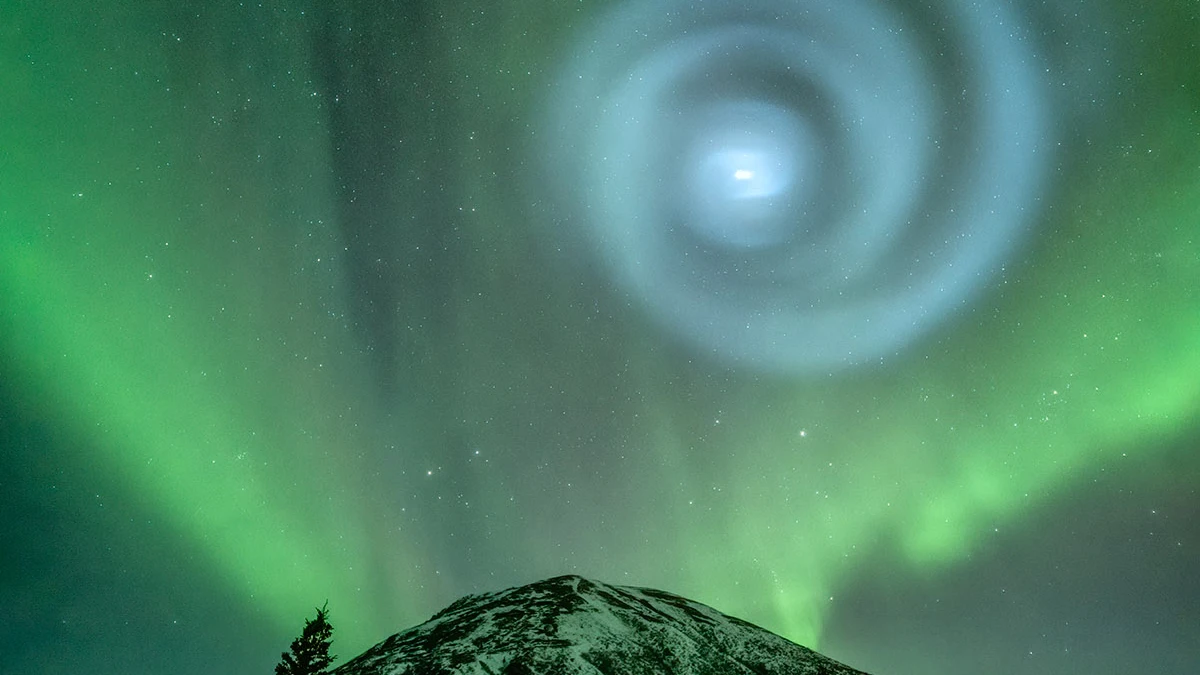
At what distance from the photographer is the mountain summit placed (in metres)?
66.4

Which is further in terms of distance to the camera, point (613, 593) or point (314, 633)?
point (613, 593)

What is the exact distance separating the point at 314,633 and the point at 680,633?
151ft

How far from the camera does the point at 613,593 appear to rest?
96125 millimetres

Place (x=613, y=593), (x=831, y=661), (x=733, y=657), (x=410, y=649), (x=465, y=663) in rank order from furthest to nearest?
(x=613, y=593) < (x=831, y=661) < (x=733, y=657) < (x=410, y=649) < (x=465, y=663)

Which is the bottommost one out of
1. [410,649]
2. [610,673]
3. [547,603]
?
[610,673]

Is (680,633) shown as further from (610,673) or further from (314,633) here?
(314,633)

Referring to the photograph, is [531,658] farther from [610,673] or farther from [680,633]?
[680,633]

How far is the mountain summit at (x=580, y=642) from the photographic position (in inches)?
2613

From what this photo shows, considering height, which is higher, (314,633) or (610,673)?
(314,633)

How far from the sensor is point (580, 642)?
7231 centimetres

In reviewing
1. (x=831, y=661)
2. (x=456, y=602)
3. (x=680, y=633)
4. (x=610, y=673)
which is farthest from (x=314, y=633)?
(x=831, y=661)

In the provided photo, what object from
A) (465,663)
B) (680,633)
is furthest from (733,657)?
(465,663)

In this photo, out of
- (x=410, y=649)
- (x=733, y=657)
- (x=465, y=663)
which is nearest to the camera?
(x=465, y=663)

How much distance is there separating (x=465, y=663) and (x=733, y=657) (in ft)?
111
